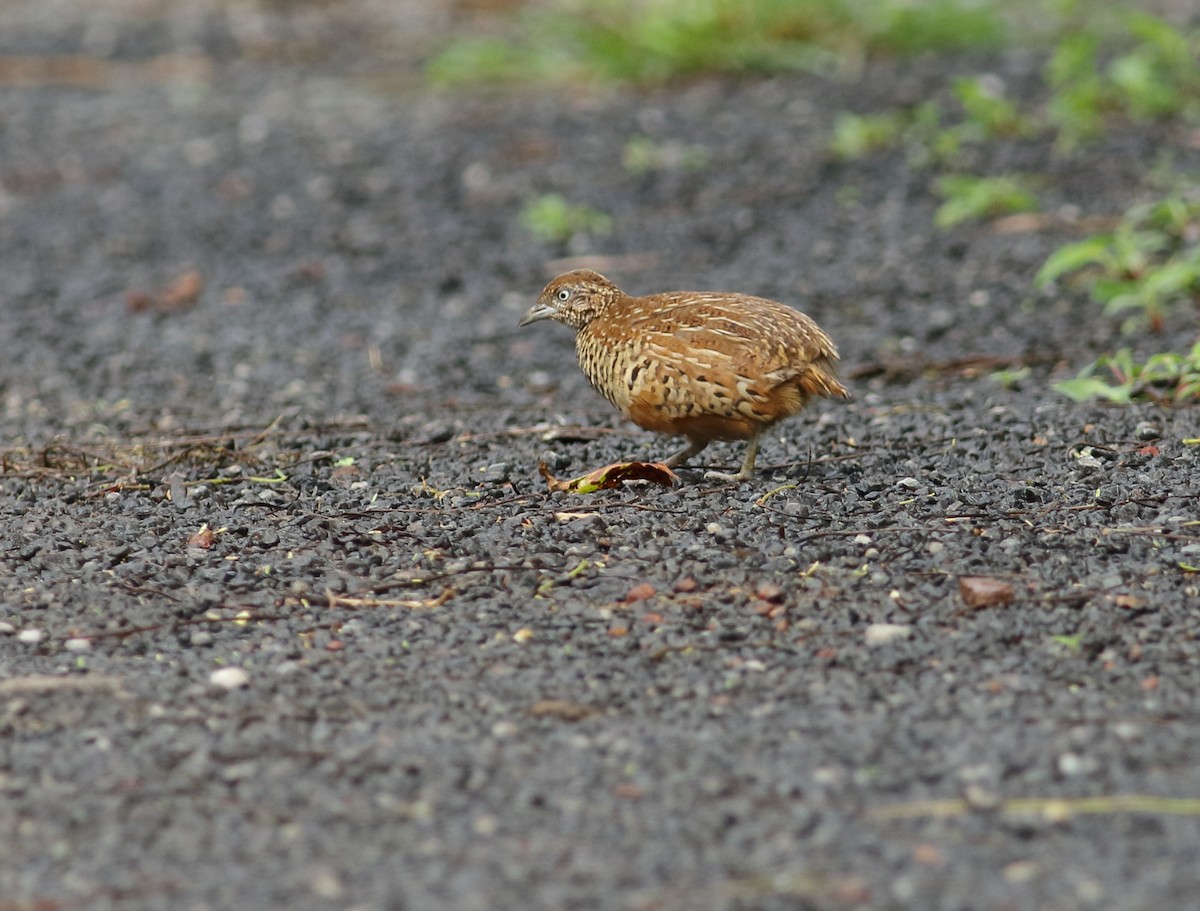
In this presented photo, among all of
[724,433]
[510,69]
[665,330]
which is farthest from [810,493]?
[510,69]

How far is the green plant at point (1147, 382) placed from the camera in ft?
19.8

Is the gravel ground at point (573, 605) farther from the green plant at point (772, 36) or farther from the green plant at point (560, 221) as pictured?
the green plant at point (772, 36)

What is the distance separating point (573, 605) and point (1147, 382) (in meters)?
2.91

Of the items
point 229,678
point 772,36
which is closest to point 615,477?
point 229,678

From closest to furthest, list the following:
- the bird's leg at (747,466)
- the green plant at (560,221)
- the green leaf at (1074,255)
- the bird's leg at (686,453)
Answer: the bird's leg at (747,466)
the bird's leg at (686,453)
the green leaf at (1074,255)
the green plant at (560,221)

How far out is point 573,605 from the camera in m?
4.39

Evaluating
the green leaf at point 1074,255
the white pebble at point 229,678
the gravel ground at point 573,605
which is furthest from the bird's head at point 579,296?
the green leaf at point 1074,255

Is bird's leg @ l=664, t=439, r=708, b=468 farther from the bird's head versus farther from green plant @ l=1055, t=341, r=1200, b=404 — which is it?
green plant @ l=1055, t=341, r=1200, b=404

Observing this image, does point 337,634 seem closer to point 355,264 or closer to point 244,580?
point 244,580

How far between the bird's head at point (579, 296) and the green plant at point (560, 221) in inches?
144

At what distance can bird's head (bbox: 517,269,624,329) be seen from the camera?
5.80 m

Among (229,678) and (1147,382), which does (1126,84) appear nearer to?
(1147,382)

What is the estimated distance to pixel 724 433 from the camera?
5262 mm

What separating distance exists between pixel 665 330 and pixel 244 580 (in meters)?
1.59
